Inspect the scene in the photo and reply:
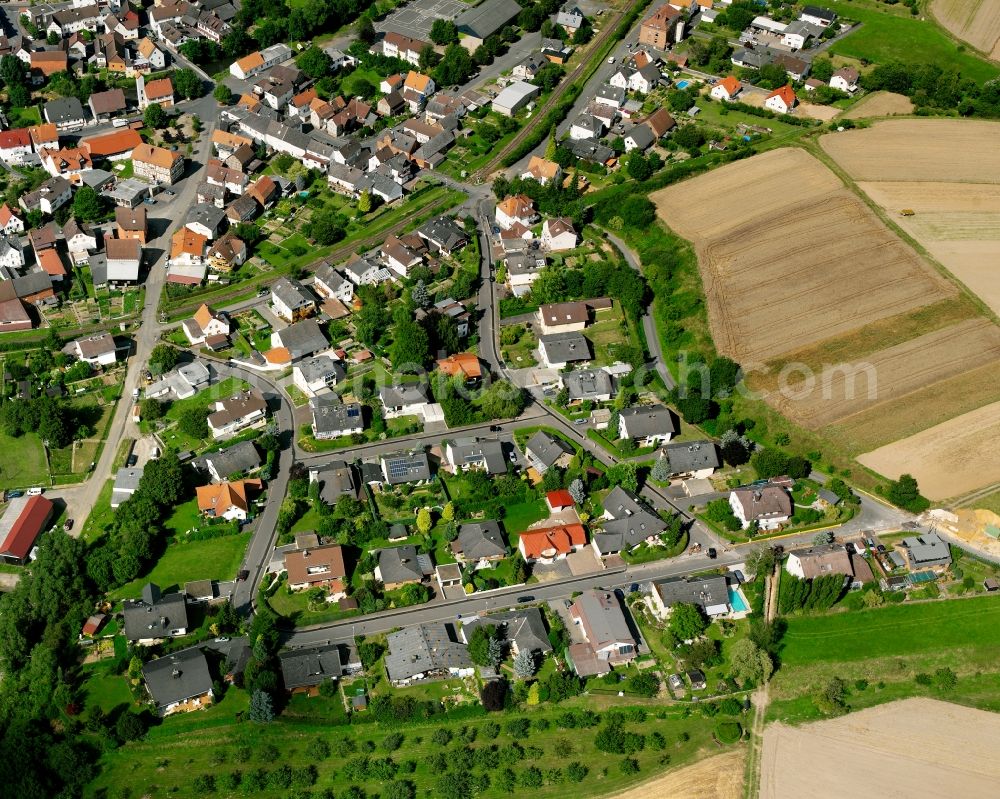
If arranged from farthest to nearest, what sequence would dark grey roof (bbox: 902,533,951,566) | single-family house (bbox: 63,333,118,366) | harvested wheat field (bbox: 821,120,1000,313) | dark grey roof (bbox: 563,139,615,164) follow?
dark grey roof (bbox: 563,139,615,164) < harvested wheat field (bbox: 821,120,1000,313) < single-family house (bbox: 63,333,118,366) < dark grey roof (bbox: 902,533,951,566)

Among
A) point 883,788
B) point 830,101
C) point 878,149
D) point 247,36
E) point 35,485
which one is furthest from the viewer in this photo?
point 247,36

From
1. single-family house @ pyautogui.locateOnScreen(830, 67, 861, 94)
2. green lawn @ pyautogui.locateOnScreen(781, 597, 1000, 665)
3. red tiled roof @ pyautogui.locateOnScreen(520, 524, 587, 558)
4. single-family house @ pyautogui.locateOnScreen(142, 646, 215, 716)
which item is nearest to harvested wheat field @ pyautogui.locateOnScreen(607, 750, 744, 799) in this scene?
green lawn @ pyautogui.locateOnScreen(781, 597, 1000, 665)

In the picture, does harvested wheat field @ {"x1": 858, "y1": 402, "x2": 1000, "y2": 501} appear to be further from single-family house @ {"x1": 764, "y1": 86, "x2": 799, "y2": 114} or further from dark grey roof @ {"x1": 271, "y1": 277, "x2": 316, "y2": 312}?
single-family house @ {"x1": 764, "y1": 86, "x2": 799, "y2": 114}

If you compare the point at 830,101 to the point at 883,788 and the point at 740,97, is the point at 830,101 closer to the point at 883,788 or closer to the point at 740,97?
the point at 740,97

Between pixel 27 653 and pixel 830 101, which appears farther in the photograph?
pixel 830 101

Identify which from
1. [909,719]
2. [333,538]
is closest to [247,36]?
[333,538]

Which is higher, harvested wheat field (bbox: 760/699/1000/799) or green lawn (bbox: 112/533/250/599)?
harvested wheat field (bbox: 760/699/1000/799)
